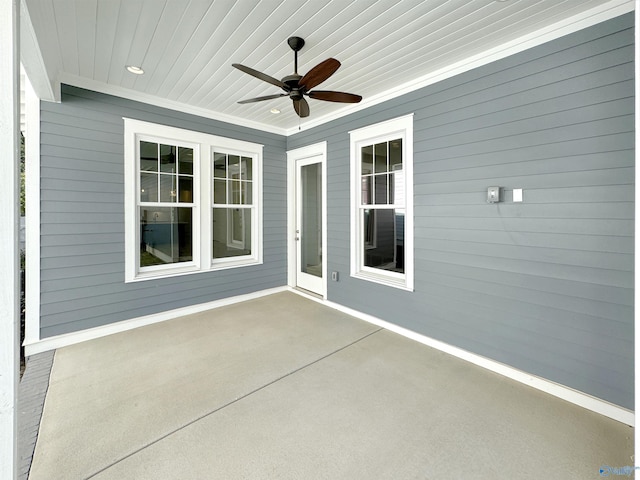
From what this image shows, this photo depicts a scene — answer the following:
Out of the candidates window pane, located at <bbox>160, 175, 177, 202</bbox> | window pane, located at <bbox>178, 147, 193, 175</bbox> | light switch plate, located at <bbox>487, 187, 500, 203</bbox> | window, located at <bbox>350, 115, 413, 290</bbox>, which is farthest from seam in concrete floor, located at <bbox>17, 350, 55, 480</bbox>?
light switch plate, located at <bbox>487, 187, 500, 203</bbox>

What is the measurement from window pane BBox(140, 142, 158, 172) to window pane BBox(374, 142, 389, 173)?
288 centimetres

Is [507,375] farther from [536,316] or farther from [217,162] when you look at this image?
[217,162]

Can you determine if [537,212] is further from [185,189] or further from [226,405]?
[185,189]

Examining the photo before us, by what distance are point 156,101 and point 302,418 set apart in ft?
13.1

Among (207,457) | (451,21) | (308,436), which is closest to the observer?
(207,457)

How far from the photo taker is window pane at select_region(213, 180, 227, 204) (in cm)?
438

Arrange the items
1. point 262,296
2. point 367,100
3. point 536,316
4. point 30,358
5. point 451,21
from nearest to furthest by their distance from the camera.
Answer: point 451,21
point 536,316
point 30,358
point 367,100
point 262,296

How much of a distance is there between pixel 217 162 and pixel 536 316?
4321mm

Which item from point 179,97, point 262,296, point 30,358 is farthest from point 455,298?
point 30,358

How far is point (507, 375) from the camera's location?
2.62 meters

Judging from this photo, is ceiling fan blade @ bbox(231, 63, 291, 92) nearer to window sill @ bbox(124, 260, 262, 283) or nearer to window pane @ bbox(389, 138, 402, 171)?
window pane @ bbox(389, 138, 402, 171)

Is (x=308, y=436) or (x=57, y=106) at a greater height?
(x=57, y=106)

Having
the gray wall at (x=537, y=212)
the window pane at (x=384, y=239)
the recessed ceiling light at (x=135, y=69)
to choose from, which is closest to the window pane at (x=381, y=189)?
the window pane at (x=384, y=239)
